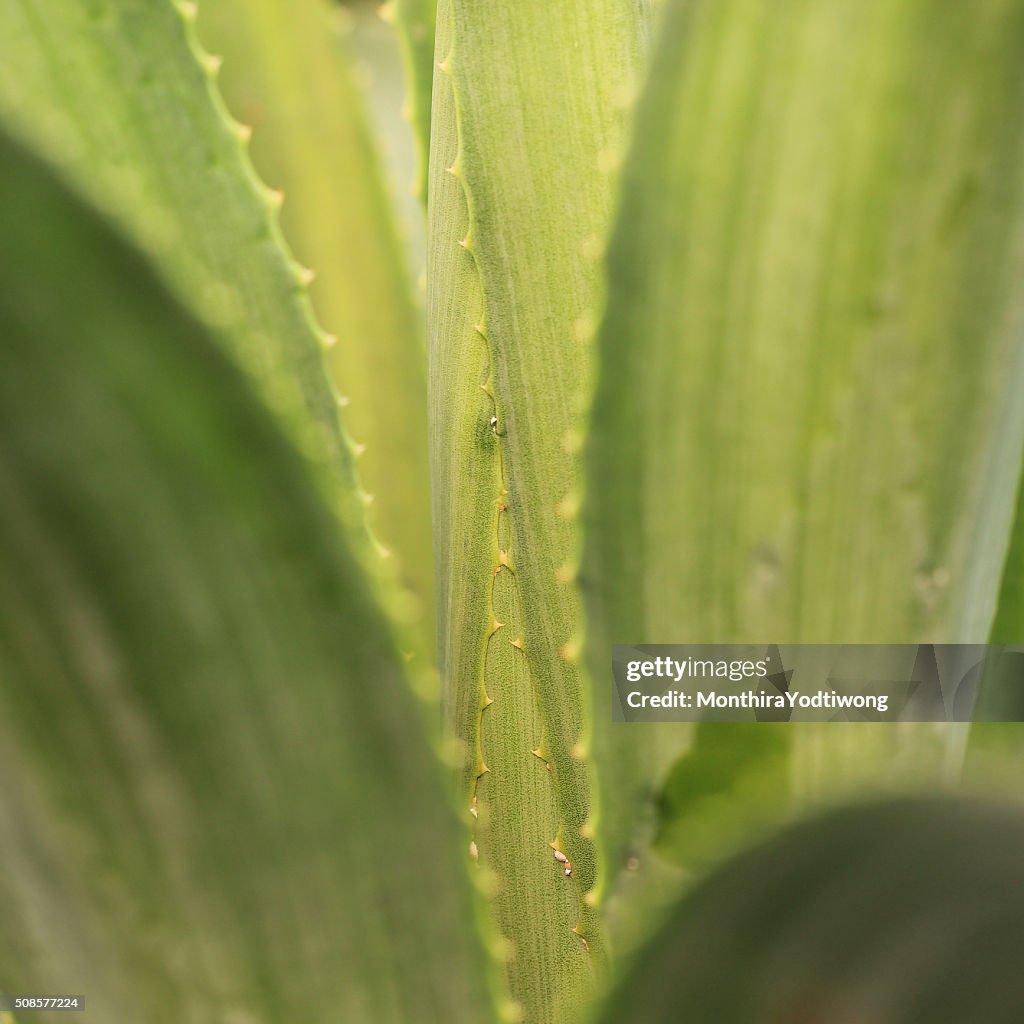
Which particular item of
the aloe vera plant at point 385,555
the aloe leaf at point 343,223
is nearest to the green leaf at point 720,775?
the aloe vera plant at point 385,555

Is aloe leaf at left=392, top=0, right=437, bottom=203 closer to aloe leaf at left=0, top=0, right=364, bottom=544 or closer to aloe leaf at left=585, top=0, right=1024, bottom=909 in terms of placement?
aloe leaf at left=0, top=0, right=364, bottom=544

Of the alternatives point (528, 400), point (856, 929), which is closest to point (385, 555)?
point (528, 400)

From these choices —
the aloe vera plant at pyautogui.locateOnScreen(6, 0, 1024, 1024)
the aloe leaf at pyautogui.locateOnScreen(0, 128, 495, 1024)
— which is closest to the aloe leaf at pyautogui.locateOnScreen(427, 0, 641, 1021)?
the aloe vera plant at pyautogui.locateOnScreen(6, 0, 1024, 1024)

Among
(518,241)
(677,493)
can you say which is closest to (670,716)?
(677,493)

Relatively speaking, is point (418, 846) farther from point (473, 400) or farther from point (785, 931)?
point (473, 400)

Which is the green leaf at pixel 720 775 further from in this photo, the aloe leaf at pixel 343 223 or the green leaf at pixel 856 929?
the aloe leaf at pixel 343 223

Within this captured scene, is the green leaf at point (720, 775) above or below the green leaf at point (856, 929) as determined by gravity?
below
